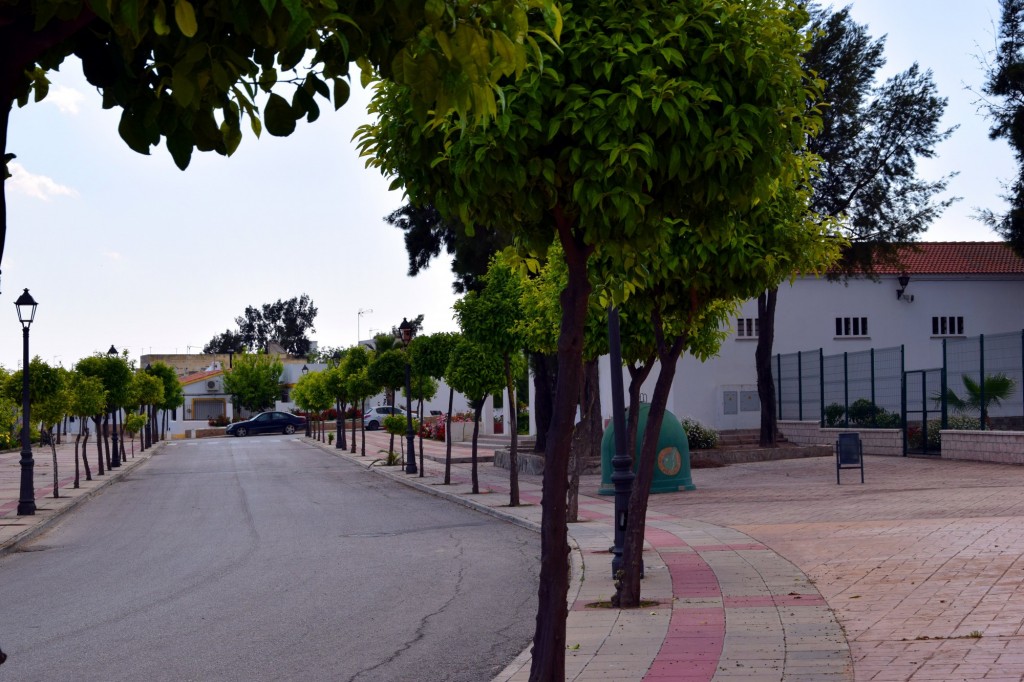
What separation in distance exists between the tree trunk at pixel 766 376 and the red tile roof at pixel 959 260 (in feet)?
25.7

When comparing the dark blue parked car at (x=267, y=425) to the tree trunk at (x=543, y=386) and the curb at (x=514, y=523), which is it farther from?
the tree trunk at (x=543, y=386)

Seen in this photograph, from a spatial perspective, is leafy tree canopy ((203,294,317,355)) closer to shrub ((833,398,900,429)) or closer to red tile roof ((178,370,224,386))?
red tile roof ((178,370,224,386))

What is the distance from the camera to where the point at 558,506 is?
21.0 feet

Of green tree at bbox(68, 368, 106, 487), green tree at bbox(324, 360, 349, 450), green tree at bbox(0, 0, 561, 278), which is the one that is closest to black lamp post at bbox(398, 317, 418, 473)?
green tree at bbox(68, 368, 106, 487)

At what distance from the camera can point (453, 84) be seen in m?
3.88

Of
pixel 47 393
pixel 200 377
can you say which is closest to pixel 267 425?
pixel 200 377

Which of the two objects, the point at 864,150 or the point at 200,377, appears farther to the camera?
the point at 200,377

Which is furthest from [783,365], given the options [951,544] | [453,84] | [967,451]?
[453,84]

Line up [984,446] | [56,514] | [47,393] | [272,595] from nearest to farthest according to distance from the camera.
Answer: [272,595] → [56,514] → [984,446] → [47,393]

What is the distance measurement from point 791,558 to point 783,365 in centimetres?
2710

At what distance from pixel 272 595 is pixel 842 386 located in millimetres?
26033

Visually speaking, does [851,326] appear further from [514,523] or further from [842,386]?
[514,523]

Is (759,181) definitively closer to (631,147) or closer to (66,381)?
(631,147)

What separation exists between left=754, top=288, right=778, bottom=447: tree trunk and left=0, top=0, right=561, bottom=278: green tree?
31883 millimetres
